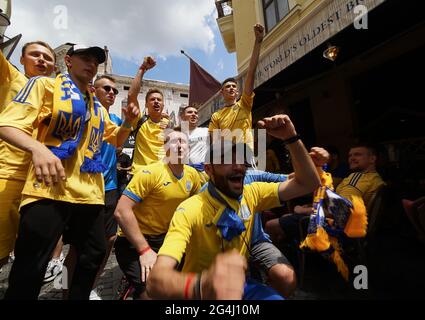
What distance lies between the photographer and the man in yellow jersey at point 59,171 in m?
1.43

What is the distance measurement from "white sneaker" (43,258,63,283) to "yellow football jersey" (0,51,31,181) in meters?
1.70

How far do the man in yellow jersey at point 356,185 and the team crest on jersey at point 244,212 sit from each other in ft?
4.23

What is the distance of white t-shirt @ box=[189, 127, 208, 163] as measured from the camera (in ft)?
11.8

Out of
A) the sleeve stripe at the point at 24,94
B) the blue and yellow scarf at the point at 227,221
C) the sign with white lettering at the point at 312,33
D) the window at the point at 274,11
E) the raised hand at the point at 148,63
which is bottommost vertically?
the blue and yellow scarf at the point at 227,221

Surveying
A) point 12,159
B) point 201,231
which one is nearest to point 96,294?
point 12,159

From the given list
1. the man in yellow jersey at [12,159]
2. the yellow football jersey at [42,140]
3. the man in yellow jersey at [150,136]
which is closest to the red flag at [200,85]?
the man in yellow jersey at [150,136]

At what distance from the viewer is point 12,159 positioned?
6.05 ft

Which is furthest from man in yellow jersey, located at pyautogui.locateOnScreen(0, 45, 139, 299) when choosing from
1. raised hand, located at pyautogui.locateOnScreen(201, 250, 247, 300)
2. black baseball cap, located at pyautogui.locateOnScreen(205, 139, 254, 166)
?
raised hand, located at pyautogui.locateOnScreen(201, 250, 247, 300)

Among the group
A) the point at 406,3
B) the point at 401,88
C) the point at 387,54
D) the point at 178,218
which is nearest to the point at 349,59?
the point at 387,54

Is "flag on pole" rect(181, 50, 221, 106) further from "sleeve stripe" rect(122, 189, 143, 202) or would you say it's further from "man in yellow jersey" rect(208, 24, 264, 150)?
"sleeve stripe" rect(122, 189, 143, 202)

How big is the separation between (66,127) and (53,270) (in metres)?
2.28

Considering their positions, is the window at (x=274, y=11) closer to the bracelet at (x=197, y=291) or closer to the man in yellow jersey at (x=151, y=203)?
the man in yellow jersey at (x=151, y=203)
